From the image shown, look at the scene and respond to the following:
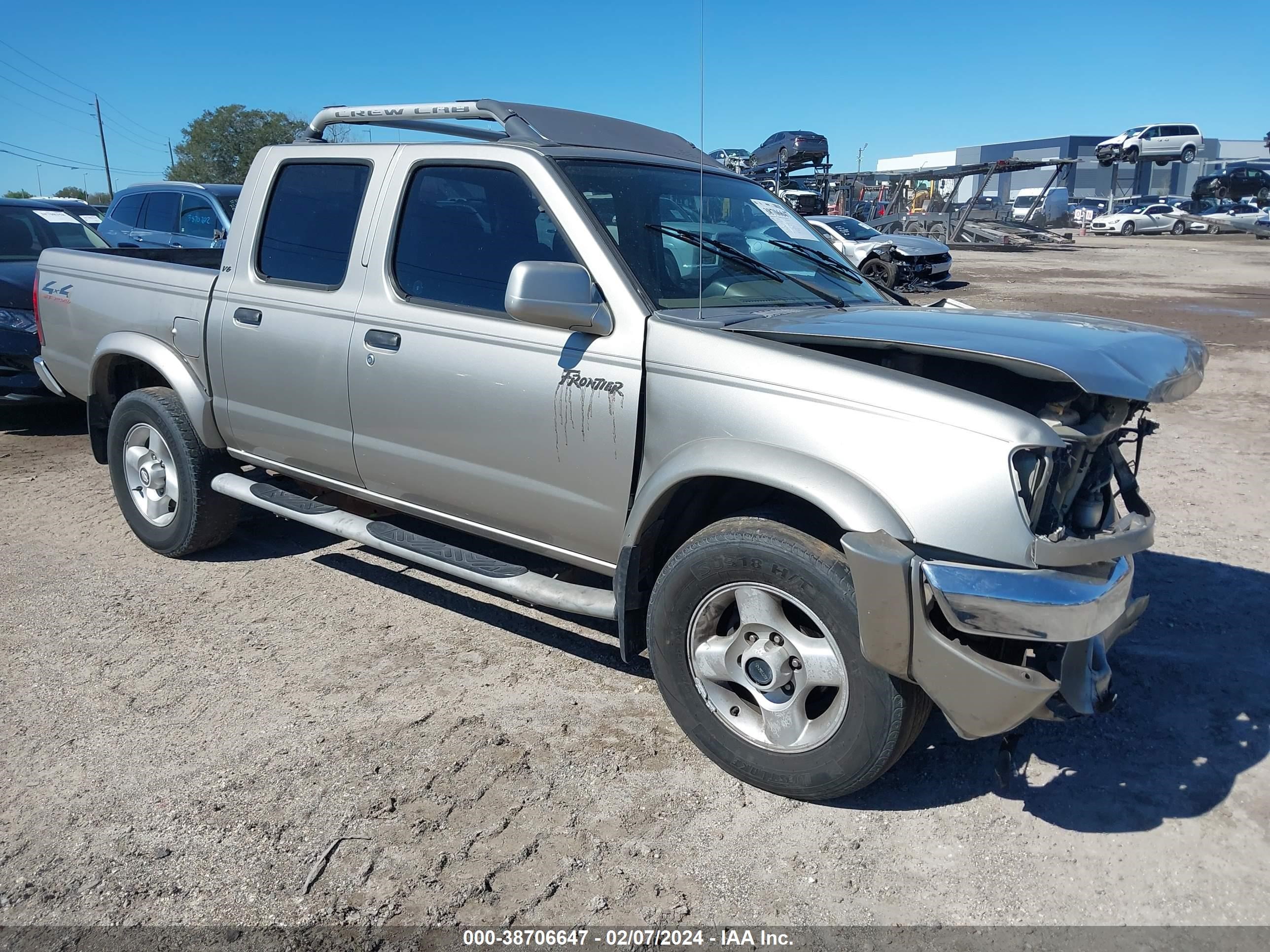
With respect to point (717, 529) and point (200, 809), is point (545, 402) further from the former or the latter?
point (200, 809)

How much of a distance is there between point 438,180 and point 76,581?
2839 mm

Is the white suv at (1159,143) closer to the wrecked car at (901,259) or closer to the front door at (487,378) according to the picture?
the wrecked car at (901,259)

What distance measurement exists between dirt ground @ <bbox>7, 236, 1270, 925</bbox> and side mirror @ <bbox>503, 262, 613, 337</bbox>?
1481 millimetres

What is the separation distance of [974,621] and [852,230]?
18.4 meters

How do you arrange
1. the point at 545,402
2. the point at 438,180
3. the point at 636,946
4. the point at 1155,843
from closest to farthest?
1. the point at 636,946
2. the point at 1155,843
3. the point at 545,402
4. the point at 438,180

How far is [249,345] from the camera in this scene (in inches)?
177

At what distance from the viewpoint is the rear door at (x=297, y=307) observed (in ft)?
13.7

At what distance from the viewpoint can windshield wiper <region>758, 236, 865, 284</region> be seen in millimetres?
4113

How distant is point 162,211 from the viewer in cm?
1170

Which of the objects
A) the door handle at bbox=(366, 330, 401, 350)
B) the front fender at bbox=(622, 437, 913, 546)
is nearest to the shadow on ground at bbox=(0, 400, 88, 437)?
the door handle at bbox=(366, 330, 401, 350)

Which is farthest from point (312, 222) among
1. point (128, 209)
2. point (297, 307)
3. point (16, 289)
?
point (128, 209)

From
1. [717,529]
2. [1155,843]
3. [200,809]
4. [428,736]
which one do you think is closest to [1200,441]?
[1155,843]

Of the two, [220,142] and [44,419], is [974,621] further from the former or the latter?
[220,142]

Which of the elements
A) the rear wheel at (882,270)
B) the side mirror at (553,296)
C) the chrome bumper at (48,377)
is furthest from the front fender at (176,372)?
the rear wheel at (882,270)
